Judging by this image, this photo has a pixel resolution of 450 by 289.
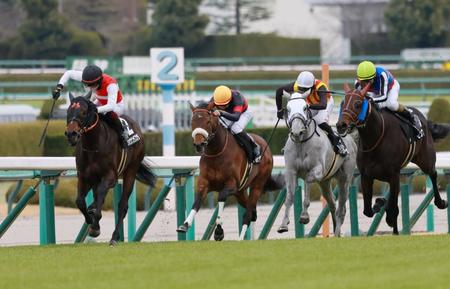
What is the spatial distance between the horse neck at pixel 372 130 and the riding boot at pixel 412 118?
1.10 ft

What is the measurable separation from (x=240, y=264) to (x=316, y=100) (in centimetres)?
337

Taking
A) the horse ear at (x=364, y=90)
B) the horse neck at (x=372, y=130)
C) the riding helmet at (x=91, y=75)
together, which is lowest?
the horse neck at (x=372, y=130)

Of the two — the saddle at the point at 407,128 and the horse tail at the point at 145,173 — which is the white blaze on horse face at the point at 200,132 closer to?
the horse tail at the point at 145,173

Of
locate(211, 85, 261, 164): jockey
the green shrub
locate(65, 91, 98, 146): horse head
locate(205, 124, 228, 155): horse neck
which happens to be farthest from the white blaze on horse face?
the green shrub

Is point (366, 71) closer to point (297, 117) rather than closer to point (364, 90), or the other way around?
point (364, 90)

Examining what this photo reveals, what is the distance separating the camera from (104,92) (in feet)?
36.6

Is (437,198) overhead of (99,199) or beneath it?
beneath

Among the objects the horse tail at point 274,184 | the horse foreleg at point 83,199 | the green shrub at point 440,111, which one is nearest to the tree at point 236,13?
the green shrub at point 440,111

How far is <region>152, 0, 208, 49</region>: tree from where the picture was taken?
144ft

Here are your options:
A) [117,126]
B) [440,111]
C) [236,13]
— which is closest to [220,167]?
[117,126]

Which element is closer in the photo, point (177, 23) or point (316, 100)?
point (316, 100)

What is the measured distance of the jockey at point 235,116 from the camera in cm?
1182

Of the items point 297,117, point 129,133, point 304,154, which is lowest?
point 304,154

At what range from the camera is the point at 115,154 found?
11086 mm
